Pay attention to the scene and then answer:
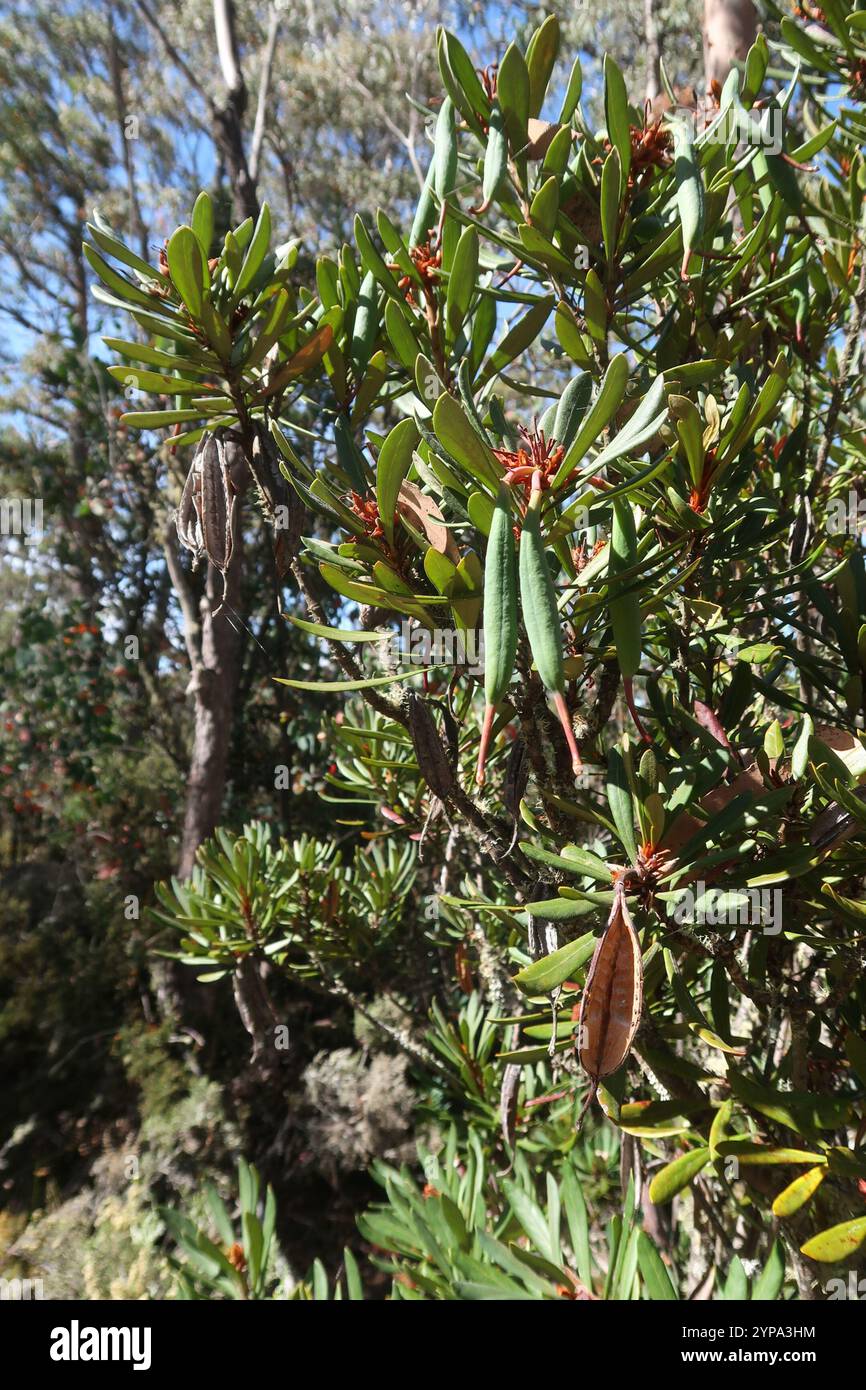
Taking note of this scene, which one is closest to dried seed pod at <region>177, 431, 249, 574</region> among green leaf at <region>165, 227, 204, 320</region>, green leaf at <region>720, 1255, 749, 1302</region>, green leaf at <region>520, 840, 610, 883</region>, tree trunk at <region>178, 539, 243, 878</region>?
green leaf at <region>165, 227, 204, 320</region>

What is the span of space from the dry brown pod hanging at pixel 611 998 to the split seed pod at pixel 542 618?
6.9 inches

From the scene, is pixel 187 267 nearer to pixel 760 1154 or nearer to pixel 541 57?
pixel 541 57

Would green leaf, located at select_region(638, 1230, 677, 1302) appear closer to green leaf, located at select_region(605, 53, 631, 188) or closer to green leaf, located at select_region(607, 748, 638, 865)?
green leaf, located at select_region(607, 748, 638, 865)

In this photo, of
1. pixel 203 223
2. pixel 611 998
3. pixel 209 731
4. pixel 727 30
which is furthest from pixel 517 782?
pixel 209 731

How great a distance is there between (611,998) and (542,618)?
0.98 feet

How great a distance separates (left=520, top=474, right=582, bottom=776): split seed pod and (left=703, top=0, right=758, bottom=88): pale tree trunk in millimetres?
1255

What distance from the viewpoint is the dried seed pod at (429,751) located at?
2.31ft

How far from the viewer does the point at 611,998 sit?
22.9 inches

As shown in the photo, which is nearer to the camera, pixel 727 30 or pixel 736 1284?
pixel 736 1284

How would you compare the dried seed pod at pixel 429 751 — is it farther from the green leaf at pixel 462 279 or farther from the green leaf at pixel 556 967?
the green leaf at pixel 462 279

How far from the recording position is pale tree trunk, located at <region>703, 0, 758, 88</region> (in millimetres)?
1277

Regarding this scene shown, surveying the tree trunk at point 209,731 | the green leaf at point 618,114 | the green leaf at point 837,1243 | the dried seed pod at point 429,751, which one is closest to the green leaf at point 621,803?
the dried seed pod at point 429,751
